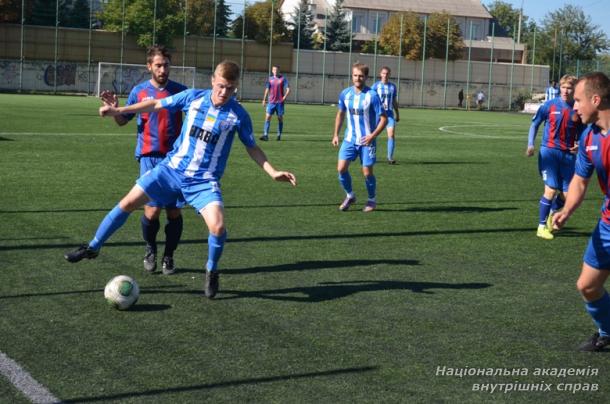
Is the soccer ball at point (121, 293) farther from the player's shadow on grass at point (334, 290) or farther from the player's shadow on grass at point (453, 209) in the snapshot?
the player's shadow on grass at point (453, 209)

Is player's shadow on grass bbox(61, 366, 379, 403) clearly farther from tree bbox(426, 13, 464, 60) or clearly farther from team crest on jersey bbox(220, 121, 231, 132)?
tree bbox(426, 13, 464, 60)

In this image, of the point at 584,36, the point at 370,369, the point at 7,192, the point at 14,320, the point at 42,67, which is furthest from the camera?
the point at 584,36

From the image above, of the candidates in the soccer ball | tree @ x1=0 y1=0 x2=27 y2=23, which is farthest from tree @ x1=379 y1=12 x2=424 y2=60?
the soccer ball

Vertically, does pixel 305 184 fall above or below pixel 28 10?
below

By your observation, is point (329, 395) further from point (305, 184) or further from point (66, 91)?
point (66, 91)

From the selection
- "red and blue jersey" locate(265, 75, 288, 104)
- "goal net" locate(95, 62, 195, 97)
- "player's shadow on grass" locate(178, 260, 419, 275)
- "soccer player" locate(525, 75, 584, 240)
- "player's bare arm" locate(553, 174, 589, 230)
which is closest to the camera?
"player's bare arm" locate(553, 174, 589, 230)

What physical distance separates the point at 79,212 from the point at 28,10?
49.9 meters

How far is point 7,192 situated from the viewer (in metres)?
12.7

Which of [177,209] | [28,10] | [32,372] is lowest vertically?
[32,372]

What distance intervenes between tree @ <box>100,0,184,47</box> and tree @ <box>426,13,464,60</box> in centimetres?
2029

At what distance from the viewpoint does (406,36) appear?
69562mm

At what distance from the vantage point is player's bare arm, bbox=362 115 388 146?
12.7 m

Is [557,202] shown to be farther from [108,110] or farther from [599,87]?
[108,110]

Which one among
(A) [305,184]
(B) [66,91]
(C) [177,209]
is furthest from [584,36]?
(C) [177,209]
